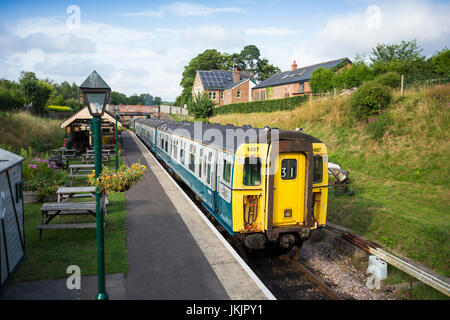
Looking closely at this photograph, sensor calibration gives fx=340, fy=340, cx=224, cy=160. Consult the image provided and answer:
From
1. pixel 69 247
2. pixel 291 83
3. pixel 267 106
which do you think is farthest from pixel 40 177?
pixel 291 83

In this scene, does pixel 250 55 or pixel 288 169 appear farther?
pixel 250 55

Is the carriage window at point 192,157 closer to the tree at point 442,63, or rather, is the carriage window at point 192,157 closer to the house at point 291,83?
the tree at point 442,63

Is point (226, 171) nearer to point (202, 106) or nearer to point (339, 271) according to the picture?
point (339, 271)

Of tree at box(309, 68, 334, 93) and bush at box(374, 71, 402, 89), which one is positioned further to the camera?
tree at box(309, 68, 334, 93)

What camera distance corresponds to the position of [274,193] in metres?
7.57

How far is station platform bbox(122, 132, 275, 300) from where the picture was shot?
5594 millimetres

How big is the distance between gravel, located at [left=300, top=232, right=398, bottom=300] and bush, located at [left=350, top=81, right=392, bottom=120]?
33.8ft

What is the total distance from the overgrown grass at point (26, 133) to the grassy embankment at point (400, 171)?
57.5ft

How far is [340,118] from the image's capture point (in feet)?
66.7

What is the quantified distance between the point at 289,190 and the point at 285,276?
2102 mm

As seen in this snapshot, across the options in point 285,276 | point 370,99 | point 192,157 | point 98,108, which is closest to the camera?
point 98,108

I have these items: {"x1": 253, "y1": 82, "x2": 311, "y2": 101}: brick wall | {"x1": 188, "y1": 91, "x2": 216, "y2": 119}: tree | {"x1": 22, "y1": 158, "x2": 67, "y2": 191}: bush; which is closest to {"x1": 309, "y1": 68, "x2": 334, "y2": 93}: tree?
{"x1": 253, "y1": 82, "x2": 311, "y2": 101}: brick wall

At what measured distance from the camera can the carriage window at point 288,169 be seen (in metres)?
7.61

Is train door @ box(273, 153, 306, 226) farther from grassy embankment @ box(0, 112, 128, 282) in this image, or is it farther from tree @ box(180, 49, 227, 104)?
tree @ box(180, 49, 227, 104)
